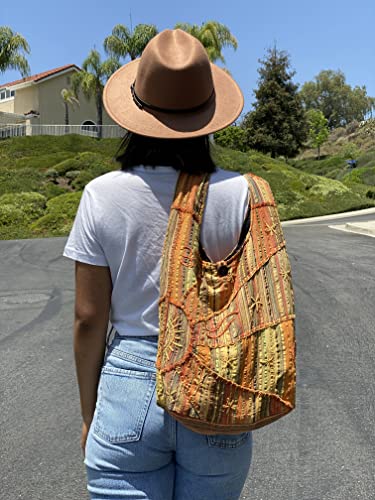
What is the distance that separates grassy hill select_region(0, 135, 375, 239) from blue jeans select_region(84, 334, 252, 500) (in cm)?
1641

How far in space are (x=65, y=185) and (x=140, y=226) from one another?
74.7 feet

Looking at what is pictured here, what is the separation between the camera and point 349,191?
2739cm

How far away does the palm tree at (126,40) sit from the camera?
127 ft

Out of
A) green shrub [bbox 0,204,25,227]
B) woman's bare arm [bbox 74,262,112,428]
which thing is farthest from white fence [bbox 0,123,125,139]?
woman's bare arm [bbox 74,262,112,428]

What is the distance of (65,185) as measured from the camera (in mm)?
23719

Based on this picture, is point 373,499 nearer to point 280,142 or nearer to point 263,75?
point 280,142

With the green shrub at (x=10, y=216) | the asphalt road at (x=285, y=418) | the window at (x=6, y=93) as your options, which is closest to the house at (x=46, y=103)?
the window at (x=6, y=93)

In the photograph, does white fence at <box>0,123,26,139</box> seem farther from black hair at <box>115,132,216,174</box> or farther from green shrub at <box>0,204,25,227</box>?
black hair at <box>115,132,216,174</box>

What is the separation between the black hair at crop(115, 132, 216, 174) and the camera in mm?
1634

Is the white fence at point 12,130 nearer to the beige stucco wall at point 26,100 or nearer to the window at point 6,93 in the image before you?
the beige stucco wall at point 26,100

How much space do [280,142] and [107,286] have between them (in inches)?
1700

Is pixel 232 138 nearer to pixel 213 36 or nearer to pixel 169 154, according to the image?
pixel 213 36

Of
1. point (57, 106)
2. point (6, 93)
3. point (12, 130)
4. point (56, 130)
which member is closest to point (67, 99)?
point (57, 106)

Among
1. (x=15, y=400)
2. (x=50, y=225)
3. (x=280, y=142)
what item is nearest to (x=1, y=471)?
(x=15, y=400)
